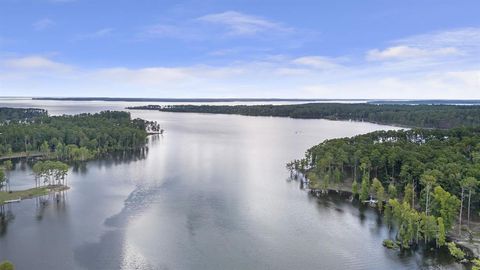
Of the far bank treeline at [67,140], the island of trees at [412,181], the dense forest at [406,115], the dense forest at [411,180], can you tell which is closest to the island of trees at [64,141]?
the far bank treeline at [67,140]

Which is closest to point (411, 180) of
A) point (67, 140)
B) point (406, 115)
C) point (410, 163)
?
point (410, 163)

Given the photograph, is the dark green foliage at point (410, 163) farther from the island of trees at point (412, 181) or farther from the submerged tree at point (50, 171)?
the submerged tree at point (50, 171)

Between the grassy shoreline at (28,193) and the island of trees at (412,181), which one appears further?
the grassy shoreline at (28,193)

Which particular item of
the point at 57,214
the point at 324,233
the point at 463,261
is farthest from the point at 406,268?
the point at 57,214

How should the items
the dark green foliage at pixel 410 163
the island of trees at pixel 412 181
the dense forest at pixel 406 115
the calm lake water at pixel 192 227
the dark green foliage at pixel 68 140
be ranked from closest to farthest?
the calm lake water at pixel 192 227 → the island of trees at pixel 412 181 → the dark green foliage at pixel 410 163 → the dark green foliage at pixel 68 140 → the dense forest at pixel 406 115

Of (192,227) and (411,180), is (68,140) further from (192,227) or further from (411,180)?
(411,180)

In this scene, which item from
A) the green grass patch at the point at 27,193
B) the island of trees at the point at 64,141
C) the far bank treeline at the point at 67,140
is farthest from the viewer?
the far bank treeline at the point at 67,140
